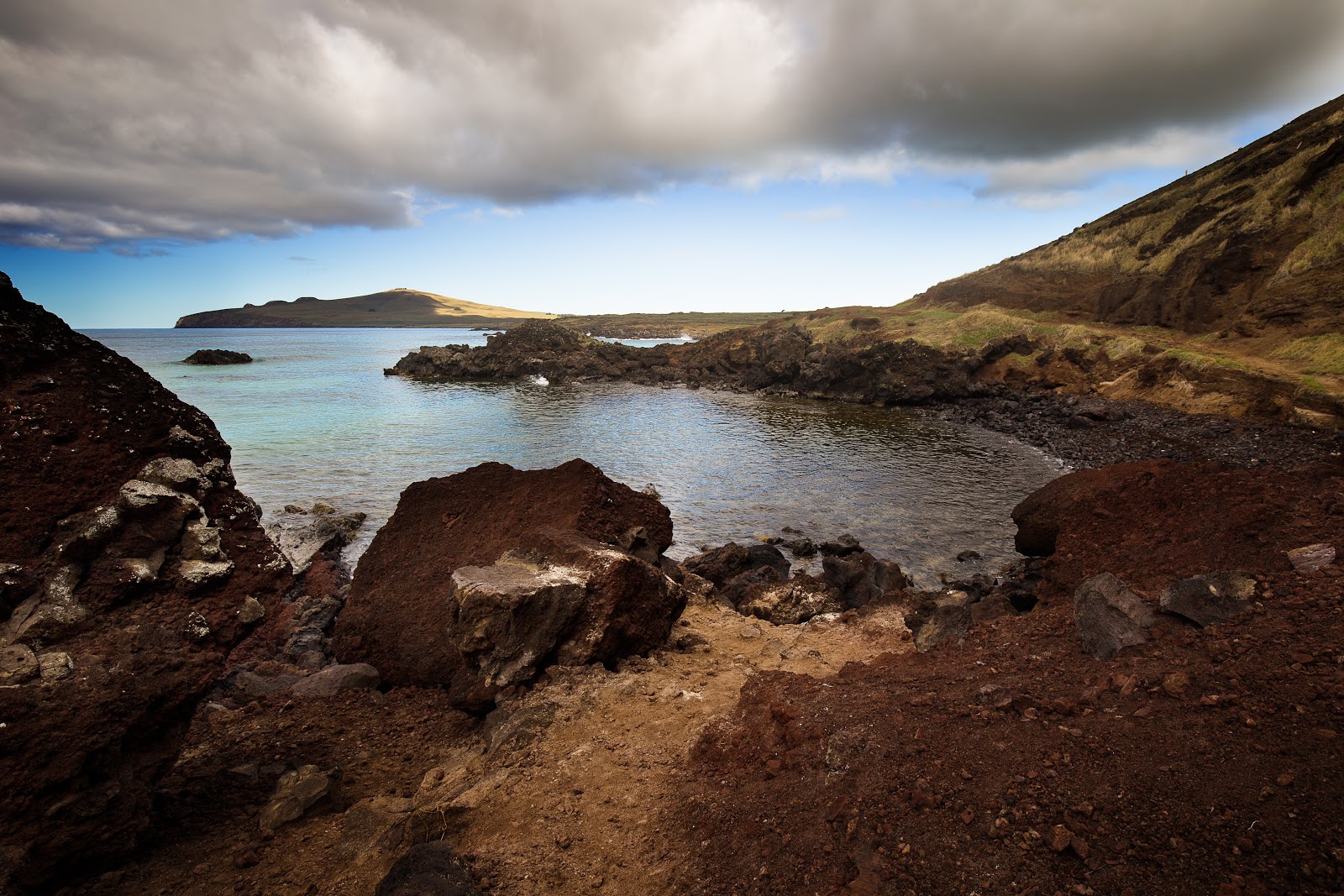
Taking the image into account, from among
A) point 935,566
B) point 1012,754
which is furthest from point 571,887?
point 935,566

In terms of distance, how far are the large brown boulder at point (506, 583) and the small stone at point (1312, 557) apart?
6.76 metres

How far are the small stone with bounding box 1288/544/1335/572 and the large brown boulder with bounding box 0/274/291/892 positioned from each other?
1009 cm

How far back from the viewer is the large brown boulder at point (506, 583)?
699 centimetres

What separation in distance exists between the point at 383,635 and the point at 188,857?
400 centimetres

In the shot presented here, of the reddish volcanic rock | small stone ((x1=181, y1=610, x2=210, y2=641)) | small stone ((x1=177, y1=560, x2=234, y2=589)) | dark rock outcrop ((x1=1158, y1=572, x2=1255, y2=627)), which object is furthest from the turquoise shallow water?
small stone ((x1=181, y1=610, x2=210, y2=641))

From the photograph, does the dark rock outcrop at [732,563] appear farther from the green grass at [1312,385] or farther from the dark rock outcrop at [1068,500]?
the green grass at [1312,385]

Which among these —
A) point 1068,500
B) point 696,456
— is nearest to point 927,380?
point 696,456

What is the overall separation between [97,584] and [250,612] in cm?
111

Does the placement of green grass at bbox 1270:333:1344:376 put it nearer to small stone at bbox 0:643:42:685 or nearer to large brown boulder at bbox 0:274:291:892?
large brown boulder at bbox 0:274:291:892

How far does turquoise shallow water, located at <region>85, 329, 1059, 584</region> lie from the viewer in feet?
69.3

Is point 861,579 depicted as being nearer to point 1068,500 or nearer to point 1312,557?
point 1068,500

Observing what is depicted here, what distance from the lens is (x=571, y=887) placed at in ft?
14.6

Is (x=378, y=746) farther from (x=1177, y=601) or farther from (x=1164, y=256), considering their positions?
(x=1164, y=256)

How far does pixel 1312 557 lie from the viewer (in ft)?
20.0
